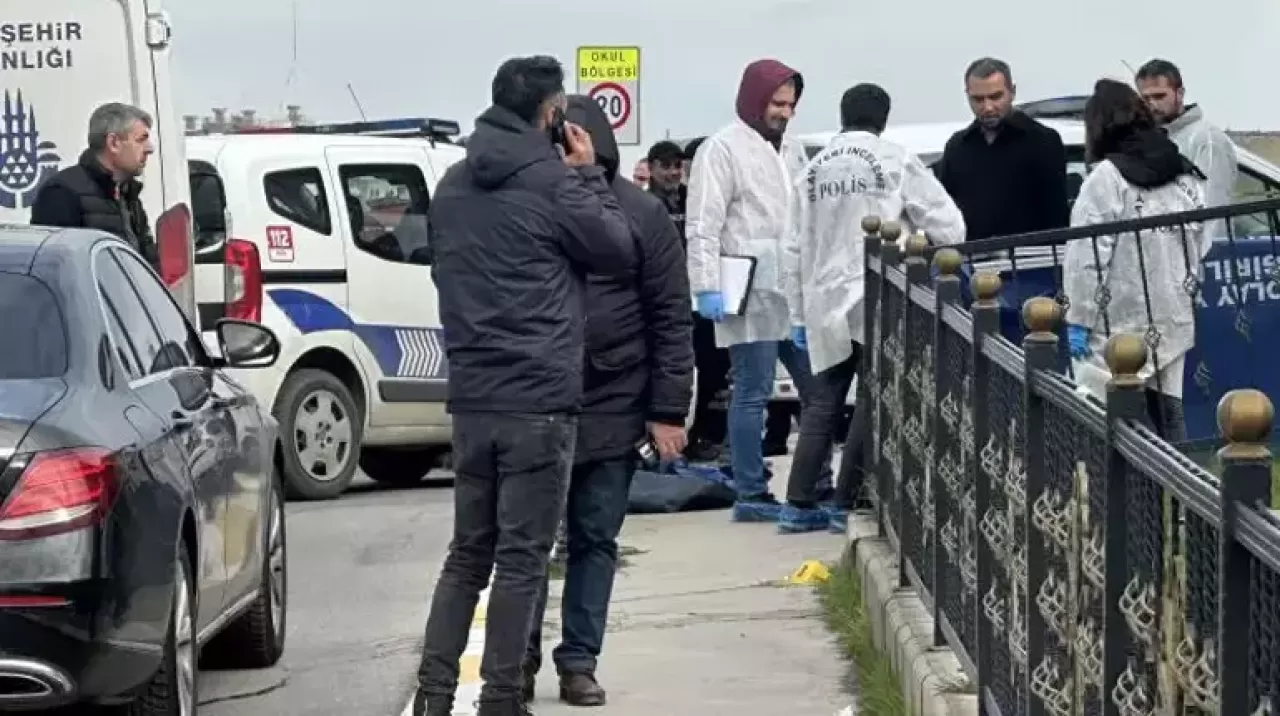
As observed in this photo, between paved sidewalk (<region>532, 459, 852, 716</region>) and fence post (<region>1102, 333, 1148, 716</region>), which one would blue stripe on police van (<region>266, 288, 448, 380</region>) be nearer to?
paved sidewalk (<region>532, 459, 852, 716</region>)

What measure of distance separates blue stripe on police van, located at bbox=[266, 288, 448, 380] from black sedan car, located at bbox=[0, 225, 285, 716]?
5.59 m

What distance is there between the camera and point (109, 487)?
585cm

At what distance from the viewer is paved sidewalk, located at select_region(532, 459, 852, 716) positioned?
7.43m

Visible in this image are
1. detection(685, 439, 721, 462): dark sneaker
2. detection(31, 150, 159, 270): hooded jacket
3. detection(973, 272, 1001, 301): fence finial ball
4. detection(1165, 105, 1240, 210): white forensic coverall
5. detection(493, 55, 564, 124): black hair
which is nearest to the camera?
detection(973, 272, 1001, 301): fence finial ball

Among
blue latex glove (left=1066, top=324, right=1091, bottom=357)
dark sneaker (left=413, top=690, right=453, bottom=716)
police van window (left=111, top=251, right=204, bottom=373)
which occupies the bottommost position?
dark sneaker (left=413, top=690, right=453, bottom=716)

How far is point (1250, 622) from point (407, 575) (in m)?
7.83

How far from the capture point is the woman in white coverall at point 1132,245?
30.3 feet

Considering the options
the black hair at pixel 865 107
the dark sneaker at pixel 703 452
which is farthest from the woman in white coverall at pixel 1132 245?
the dark sneaker at pixel 703 452

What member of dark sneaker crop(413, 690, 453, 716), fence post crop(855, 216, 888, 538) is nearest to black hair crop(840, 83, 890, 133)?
fence post crop(855, 216, 888, 538)

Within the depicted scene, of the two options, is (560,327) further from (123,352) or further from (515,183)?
(123,352)

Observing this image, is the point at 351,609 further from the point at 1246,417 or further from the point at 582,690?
the point at 1246,417

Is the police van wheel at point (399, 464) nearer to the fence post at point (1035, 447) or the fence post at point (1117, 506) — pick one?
the fence post at point (1035, 447)

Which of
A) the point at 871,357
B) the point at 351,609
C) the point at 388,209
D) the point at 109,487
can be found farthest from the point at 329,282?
the point at 109,487

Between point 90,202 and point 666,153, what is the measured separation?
461cm
